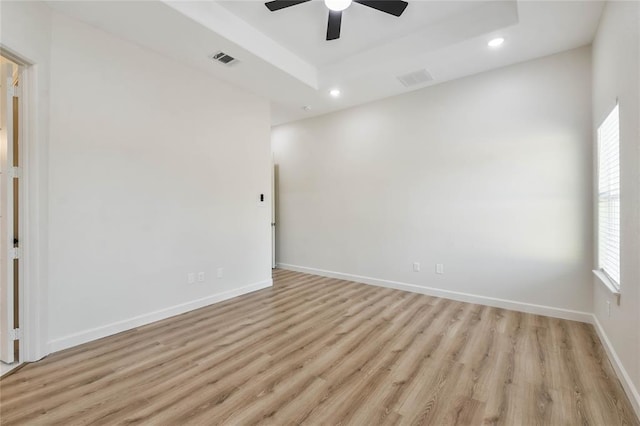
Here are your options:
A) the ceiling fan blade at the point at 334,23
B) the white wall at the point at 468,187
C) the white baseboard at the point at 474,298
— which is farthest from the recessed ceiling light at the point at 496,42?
the white baseboard at the point at 474,298

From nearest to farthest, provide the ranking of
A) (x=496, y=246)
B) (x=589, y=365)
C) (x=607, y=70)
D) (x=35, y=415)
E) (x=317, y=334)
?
Result: (x=35, y=415)
(x=589, y=365)
(x=607, y=70)
(x=317, y=334)
(x=496, y=246)

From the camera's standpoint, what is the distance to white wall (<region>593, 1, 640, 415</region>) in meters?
1.82

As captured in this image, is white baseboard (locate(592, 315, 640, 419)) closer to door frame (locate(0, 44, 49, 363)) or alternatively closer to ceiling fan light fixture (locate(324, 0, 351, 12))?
ceiling fan light fixture (locate(324, 0, 351, 12))

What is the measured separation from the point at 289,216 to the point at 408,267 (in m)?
2.62

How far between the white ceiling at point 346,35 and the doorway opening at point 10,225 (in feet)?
3.12

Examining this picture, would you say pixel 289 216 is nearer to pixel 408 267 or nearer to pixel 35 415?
pixel 408 267

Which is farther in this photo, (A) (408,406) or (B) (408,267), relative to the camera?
(B) (408,267)

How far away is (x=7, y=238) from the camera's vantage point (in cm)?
238

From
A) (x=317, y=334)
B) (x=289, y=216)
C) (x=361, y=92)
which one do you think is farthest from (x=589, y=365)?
(x=289, y=216)

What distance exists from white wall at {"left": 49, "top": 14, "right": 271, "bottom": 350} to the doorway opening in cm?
22

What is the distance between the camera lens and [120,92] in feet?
9.93

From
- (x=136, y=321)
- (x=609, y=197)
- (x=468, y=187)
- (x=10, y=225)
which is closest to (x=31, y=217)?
(x=10, y=225)

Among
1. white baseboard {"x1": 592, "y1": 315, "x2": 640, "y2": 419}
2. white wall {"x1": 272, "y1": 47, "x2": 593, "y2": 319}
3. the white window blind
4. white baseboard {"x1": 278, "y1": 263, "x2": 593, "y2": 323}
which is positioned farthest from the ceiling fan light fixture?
white baseboard {"x1": 278, "y1": 263, "x2": 593, "y2": 323}

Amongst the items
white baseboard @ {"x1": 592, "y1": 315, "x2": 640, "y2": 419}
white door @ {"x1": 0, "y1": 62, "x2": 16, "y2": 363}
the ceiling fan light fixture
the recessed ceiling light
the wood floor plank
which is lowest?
the wood floor plank
